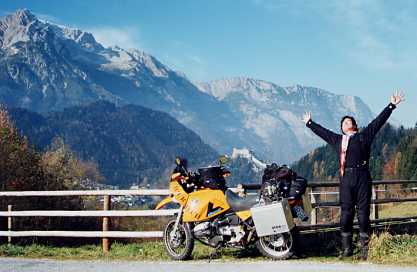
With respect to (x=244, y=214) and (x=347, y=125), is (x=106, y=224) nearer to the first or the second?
(x=244, y=214)

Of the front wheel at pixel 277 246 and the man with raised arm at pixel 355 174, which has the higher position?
the man with raised arm at pixel 355 174

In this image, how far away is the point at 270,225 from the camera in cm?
881

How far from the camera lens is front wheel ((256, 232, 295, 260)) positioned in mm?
9062

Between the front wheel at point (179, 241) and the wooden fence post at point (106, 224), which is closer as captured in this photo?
the front wheel at point (179, 241)

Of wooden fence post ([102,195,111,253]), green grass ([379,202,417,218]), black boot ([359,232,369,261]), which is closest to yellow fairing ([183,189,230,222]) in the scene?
black boot ([359,232,369,261])

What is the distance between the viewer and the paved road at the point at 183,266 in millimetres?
8312

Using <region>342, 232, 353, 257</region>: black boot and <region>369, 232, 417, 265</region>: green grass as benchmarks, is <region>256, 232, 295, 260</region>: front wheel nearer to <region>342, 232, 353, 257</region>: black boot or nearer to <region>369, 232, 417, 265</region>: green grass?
<region>342, 232, 353, 257</region>: black boot

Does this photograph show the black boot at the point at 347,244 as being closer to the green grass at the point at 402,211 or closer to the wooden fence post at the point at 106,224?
the wooden fence post at the point at 106,224

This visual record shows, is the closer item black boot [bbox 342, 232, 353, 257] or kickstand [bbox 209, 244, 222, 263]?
black boot [bbox 342, 232, 353, 257]

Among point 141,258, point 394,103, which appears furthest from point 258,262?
point 394,103

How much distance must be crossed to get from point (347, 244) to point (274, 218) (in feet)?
4.38

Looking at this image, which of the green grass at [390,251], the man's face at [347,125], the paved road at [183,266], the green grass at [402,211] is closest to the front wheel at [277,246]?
the paved road at [183,266]

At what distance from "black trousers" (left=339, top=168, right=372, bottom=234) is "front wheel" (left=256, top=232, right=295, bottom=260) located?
89 centimetres

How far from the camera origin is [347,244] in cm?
914
